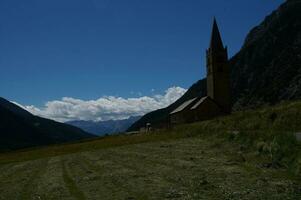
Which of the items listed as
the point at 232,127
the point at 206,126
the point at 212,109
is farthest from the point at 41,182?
the point at 212,109

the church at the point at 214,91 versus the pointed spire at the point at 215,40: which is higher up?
the pointed spire at the point at 215,40

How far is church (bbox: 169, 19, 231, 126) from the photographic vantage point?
135m

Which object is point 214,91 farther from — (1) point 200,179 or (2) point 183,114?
(1) point 200,179

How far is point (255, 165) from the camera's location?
28.2 m

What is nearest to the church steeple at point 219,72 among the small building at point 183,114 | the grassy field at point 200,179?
the small building at point 183,114

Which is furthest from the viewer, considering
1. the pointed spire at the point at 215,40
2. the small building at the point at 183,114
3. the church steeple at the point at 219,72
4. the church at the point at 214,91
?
the pointed spire at the point at 215,40

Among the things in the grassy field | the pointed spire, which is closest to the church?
the pointed spire

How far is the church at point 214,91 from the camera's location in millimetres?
134750

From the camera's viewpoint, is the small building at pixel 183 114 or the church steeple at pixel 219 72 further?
the church steeple at pixel 219 72

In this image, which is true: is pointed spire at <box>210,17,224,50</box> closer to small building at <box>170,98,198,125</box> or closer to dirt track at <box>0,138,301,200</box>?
small building at <box>170,98,198,125</box>

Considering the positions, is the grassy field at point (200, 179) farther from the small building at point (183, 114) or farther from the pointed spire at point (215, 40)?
the pointed spire at point (215, 40)

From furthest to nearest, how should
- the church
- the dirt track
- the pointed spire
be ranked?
the pointed spire < the church < the dirt track

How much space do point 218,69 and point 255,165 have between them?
366 ft

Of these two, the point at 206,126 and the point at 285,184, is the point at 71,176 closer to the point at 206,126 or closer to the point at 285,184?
the point at 285,184
